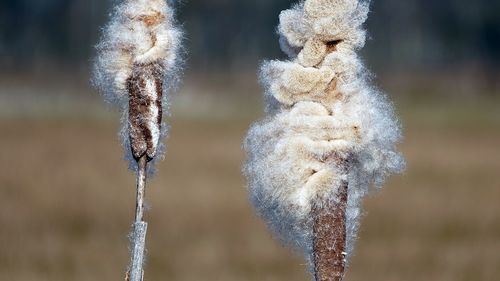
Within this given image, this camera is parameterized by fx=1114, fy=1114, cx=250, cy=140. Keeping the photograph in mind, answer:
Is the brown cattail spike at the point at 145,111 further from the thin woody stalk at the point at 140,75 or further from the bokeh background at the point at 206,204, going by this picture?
the bokeh background at the point at 206,204

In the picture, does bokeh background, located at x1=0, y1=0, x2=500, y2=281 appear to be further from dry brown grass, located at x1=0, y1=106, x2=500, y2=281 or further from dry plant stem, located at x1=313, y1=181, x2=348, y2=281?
dry plant stem, located at x1=313, y1=181, x2=348, y2=281

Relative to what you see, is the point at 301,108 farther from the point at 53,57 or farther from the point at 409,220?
the point at 53,57

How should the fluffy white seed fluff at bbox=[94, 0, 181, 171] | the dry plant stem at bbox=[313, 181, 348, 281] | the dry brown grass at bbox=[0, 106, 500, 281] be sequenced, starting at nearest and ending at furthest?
the dry plant stem at bbox=[313, 181, 348, 281]
the fluffy white seed fluff at bbox=[94, 0, 181, 171]
the dry brown grass at bbox=[0, 106, 500, 281]

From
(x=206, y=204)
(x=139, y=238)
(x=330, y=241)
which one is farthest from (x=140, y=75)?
(x=206, y=204)

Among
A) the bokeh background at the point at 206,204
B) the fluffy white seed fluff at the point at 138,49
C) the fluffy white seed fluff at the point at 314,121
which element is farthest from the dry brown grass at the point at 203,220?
the fluffy white seed fluff at the point at 314,121

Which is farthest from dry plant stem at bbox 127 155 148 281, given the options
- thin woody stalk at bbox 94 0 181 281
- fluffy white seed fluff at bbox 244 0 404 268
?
fluffy white seed fluff at bbox 244 0 404 268

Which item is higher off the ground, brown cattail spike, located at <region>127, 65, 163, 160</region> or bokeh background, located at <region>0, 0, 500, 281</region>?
bokeh background, located at <region>0, 0, 500, 281</region>

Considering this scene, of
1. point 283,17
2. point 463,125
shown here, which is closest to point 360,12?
point 283,17

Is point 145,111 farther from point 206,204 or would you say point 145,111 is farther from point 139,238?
point 206,204
